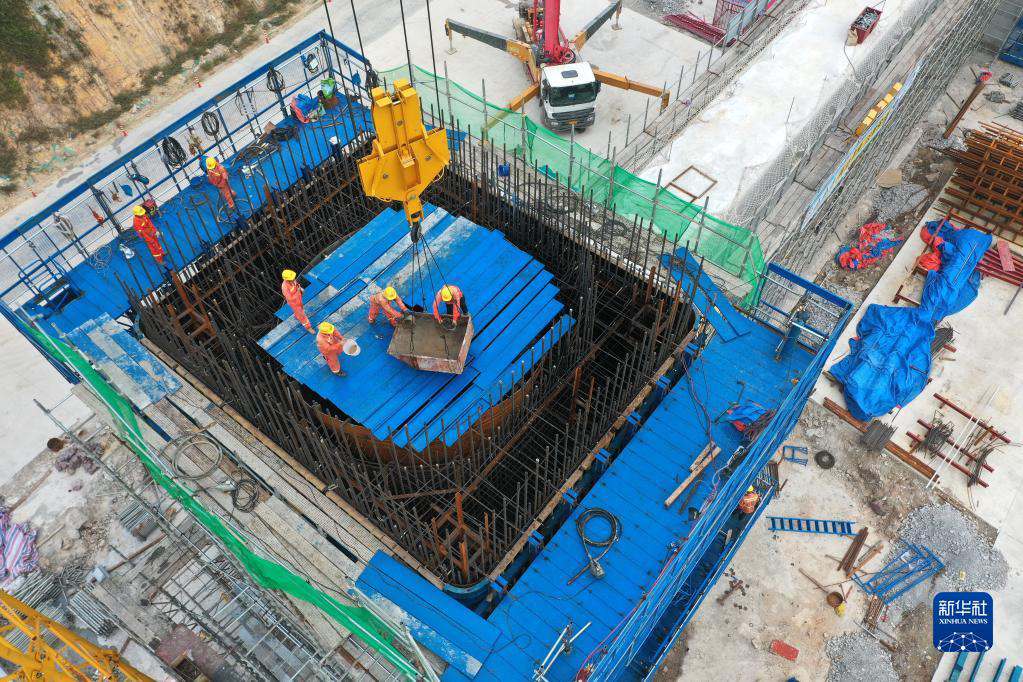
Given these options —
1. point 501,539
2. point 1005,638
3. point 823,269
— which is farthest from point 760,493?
point 823,269

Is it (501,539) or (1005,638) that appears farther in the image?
(1005,638)

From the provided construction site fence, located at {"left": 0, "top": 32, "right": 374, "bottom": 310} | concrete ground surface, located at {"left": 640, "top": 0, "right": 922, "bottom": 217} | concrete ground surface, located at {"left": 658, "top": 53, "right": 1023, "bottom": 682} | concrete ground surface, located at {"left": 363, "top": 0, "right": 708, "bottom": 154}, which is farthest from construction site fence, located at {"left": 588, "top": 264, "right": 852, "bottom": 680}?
concrete ground surface, located at {"left": 363, "top": 0, "right": 708, "bottom": 154}

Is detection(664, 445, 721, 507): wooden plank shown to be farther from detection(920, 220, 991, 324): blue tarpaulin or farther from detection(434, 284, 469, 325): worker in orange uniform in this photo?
detection(920, 220, 991, 324): blue tarpaulin

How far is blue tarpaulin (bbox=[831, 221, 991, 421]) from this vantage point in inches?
1047

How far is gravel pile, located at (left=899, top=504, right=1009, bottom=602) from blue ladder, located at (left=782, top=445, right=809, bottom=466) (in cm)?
374

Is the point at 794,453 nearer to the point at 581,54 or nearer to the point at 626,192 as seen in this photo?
the point at 626,192

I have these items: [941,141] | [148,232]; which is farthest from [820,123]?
[148,232]

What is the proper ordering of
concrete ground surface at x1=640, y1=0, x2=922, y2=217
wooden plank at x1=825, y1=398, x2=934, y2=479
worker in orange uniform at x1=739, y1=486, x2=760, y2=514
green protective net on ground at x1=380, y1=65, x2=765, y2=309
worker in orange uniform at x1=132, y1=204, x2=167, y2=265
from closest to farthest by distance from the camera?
worker in orange uniform at x1=739, y1=486, x2=760, y2=514, worker in orange uniform at x1=132, y1=204, x2=167, y2=265, green protective net on ground at x1=380, y1=65, x2=765, y2=309, wooden plank at x1=825, y1=398, x2=934, y2=479, concrete ground surface at x1=640, y1=0, x2=922, y2=217

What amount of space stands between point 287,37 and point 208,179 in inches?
860

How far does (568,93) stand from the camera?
3416 cm

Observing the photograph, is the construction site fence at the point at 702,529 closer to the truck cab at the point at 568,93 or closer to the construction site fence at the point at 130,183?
the construction site fence at the point at 130,183

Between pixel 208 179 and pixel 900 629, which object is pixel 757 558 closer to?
pixel 900 629

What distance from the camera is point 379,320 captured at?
1841cm

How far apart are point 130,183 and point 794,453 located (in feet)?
93.2
